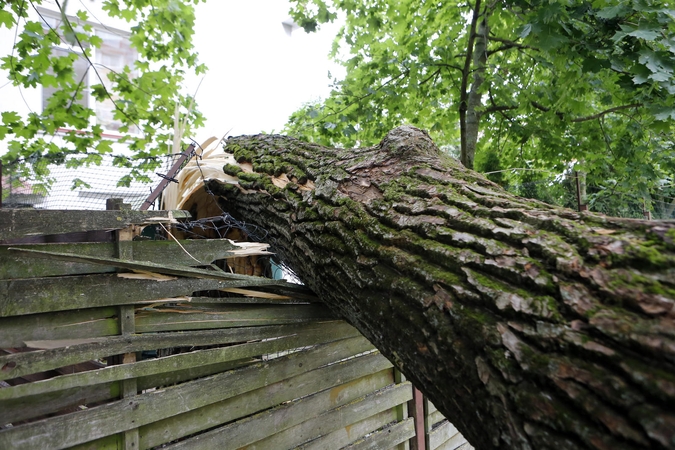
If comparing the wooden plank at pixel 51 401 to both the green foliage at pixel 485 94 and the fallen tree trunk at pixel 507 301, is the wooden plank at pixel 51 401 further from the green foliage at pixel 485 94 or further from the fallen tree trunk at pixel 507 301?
the green foliage at pixel 485 94

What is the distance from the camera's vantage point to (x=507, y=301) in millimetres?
1047

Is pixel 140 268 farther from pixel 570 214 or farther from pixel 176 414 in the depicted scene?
pixel 570 214

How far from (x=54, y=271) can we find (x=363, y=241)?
4.33ft

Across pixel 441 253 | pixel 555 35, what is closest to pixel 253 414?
pixel 441 253

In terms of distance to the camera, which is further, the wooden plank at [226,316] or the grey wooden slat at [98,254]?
the wooden plank at [226,316]

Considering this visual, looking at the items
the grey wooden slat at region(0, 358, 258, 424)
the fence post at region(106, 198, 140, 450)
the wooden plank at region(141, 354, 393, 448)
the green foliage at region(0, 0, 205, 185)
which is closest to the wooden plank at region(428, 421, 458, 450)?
the wooden plank at region(141, 354, 393, 448)

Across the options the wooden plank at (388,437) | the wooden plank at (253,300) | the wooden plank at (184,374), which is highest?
the wooden plank at (253,300)

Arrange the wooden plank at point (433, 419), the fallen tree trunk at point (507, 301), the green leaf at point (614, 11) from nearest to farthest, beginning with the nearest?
the fallen tree trunk at point (507, 301), the green leaf at point (614, 11), the wooden plank at point (433, 419)

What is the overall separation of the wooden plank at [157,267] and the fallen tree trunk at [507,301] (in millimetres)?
438

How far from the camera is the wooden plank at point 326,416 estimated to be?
234cm

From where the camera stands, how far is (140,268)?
→ 6.12ft

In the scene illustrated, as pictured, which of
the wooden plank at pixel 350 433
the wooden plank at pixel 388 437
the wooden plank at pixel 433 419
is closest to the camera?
the wooden plank at pixel 350 433

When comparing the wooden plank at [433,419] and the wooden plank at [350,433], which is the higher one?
the wooden plank at [350,433]

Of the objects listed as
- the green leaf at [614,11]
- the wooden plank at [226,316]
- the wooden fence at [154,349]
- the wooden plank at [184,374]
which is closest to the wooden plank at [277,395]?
the wooden fence at [154,349]
